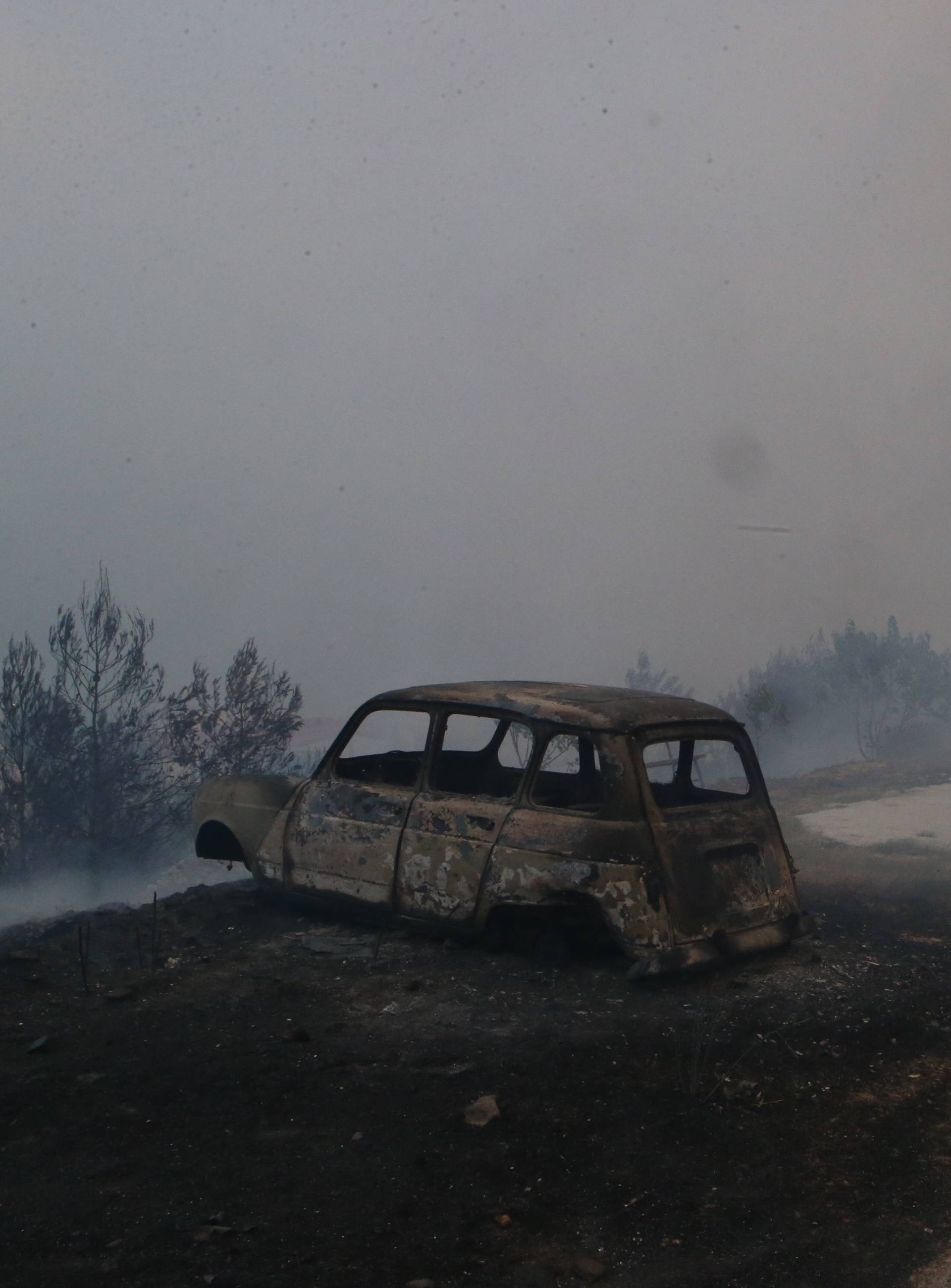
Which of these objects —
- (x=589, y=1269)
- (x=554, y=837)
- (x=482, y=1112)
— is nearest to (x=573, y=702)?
(x=554, y=837)

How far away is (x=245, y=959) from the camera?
562 cm

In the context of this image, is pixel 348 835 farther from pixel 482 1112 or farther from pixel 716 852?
pixel 482 1112

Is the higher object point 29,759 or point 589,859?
point 589,859

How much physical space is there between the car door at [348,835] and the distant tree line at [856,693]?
118ft

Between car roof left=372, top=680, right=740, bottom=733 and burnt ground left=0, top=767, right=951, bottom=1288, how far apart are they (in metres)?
1.33

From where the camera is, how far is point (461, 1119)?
3.72 meters

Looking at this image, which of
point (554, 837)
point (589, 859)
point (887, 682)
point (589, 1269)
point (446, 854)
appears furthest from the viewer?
point (887, 682)

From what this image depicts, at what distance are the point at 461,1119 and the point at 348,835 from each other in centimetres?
241

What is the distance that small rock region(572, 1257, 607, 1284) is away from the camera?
277 cm

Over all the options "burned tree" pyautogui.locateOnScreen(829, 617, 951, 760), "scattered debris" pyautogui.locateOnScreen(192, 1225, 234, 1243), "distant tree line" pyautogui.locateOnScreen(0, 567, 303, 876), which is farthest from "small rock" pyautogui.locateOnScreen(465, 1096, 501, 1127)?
"burned tree" pyautogui.locateOnScreen(829, 617, 951, 760)

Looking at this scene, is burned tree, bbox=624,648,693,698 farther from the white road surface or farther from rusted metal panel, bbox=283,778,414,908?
rusted metal panel, bbox=283,778,414,908

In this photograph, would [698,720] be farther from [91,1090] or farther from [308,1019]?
[91,1090]

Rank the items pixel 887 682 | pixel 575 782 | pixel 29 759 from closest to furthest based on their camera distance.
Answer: pixel 575 782
pixel 29 759
pixel 887 682

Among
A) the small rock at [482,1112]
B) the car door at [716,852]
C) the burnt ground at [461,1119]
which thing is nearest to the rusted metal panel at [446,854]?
A: the burnt ground at [461,1119]
